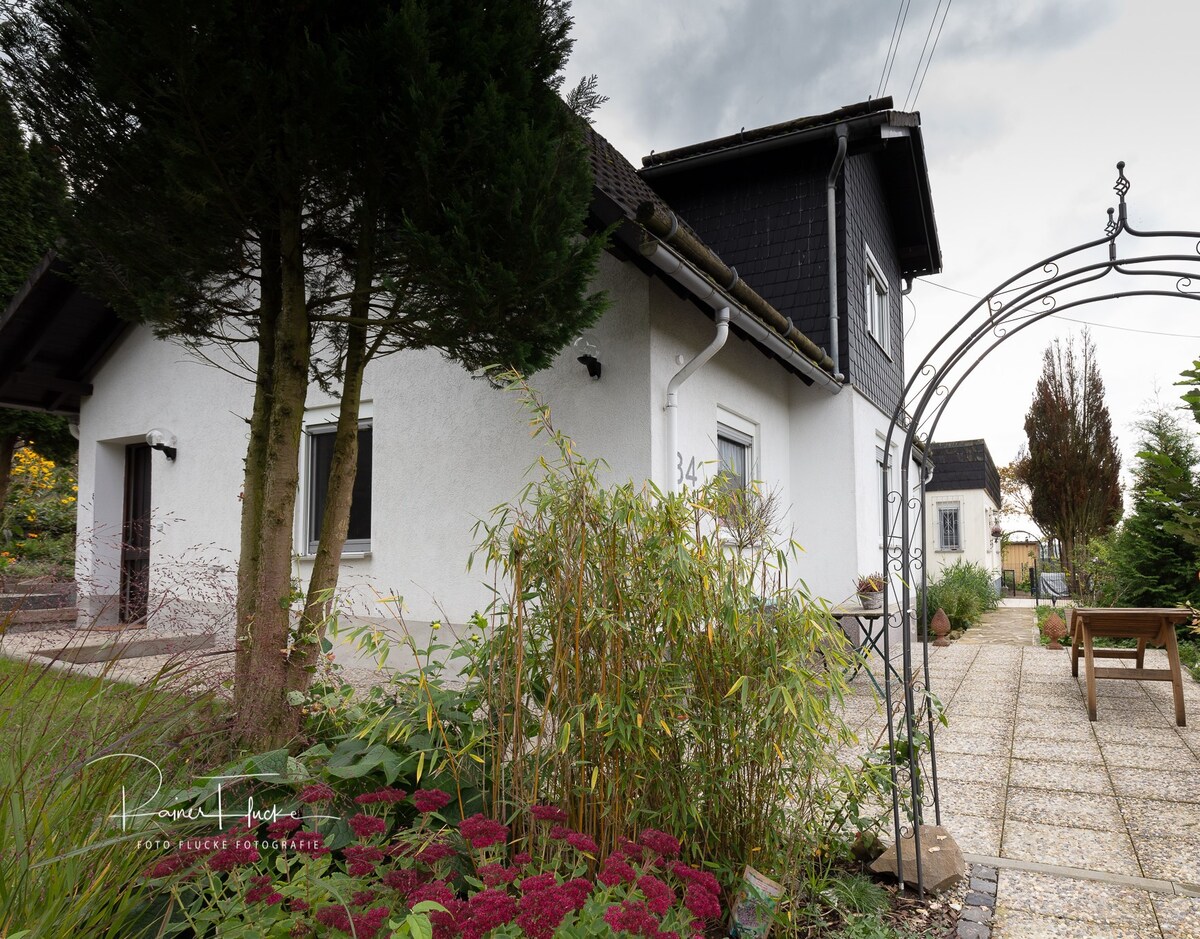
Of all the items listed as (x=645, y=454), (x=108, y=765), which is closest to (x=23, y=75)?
(x=108, y=765)

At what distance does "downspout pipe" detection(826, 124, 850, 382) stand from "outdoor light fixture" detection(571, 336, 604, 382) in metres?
3.13

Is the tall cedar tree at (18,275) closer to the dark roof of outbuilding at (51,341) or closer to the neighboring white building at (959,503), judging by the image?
the dark roof of outbuilding at (51,341)

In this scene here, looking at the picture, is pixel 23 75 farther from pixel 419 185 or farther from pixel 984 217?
pixel 984 217

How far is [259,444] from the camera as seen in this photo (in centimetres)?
361

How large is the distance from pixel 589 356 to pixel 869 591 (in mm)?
3178

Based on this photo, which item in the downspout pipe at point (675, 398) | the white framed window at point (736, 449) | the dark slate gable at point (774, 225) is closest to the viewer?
the downspout pipe at point (675, 398)

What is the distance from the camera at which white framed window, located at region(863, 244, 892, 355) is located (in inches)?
348

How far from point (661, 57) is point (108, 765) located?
390 inches

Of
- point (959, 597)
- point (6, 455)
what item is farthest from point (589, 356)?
point (6, 455)

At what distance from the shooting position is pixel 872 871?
2551mm

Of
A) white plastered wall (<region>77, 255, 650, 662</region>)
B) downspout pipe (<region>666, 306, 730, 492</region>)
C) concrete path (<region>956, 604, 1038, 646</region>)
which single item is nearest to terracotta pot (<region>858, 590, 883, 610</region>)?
downspout pipe (<region>666, 306, 730, 492</region>)

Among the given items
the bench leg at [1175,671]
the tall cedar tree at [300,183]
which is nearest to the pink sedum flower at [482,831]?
the tall cedar tree at [300,183]

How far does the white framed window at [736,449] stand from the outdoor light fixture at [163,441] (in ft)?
18.6
